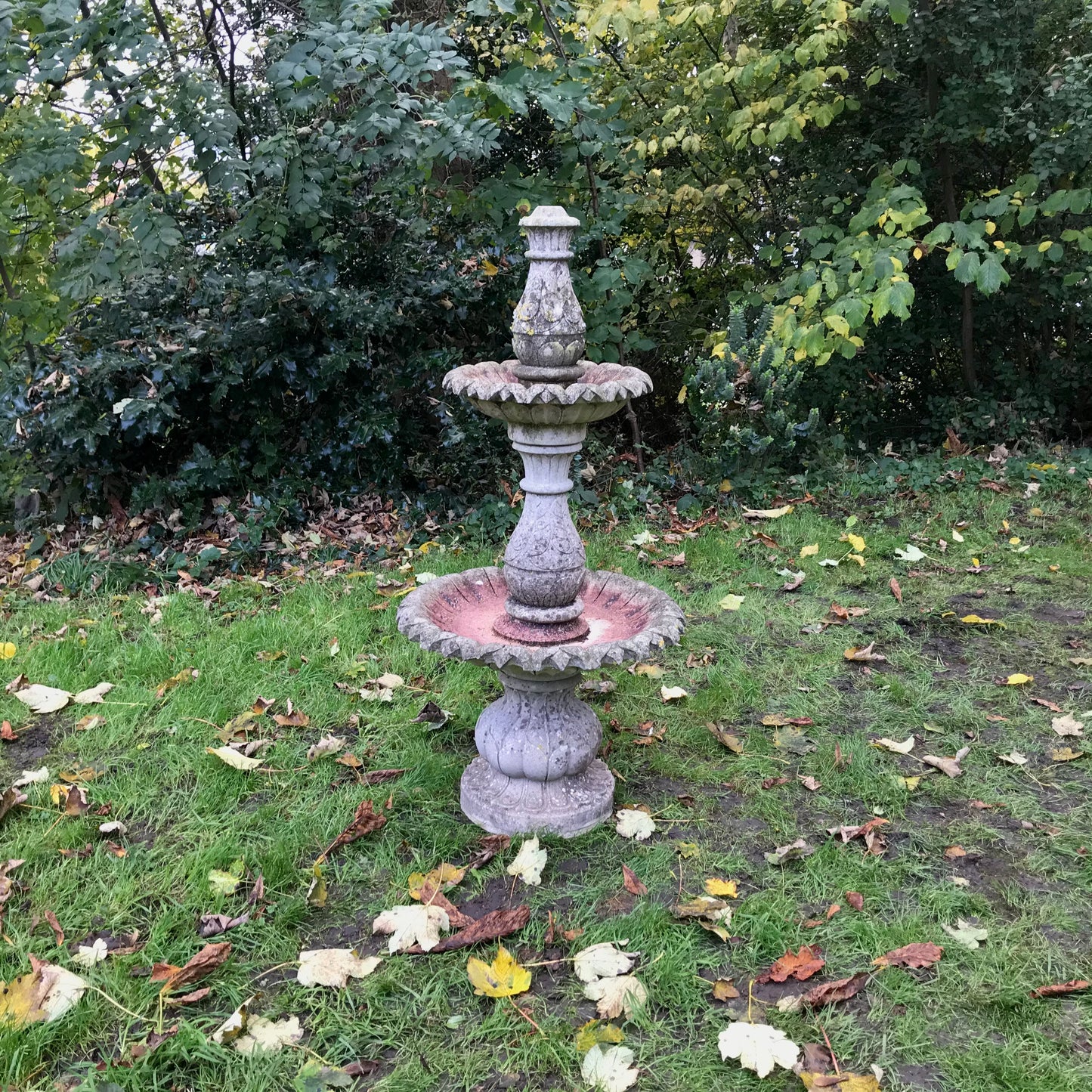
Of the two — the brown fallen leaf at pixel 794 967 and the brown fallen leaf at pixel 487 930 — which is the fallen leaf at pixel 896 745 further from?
the brown fallen leaf at pixel 487 930

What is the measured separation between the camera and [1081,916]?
2484mm

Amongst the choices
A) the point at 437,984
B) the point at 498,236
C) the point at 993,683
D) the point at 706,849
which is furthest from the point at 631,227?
the point at 437,984

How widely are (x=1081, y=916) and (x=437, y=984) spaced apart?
178cm

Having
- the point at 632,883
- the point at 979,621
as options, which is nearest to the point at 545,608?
the point at 632,883

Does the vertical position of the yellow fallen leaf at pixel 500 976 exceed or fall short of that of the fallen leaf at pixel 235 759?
it falls short

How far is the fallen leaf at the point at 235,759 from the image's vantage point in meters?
3.05

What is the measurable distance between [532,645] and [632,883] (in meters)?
0.76

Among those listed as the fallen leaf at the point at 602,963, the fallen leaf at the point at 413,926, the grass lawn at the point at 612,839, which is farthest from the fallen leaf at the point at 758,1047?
the fallen leaf at the point at 413,926

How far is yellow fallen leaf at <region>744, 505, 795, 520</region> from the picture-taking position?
217 inches

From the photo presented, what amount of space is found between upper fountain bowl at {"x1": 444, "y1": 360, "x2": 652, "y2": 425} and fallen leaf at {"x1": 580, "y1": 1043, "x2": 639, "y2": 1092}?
5.30 feet

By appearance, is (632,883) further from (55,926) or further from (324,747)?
(55,926)

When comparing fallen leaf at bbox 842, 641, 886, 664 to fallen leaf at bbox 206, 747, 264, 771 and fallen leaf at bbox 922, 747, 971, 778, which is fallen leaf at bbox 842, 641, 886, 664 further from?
fallen leaf at bbox 206, 747, 264, 771

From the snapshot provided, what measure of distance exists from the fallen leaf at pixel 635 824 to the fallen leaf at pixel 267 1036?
114 cm

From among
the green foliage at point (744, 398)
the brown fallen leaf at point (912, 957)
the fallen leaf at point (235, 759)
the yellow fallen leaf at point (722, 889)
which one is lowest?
the brown fallen leaf at point (912, 957)
